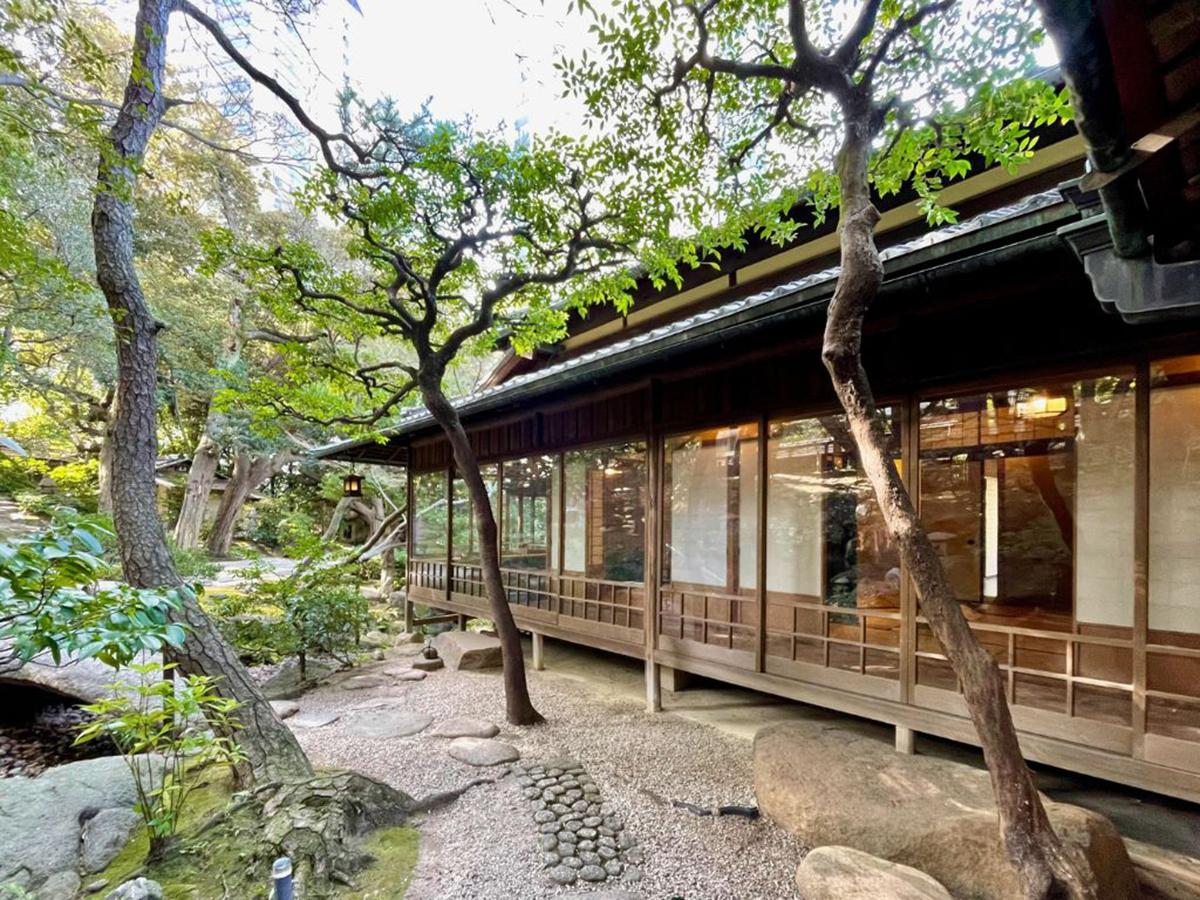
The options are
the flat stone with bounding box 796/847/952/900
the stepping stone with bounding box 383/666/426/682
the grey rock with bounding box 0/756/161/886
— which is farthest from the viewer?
the stepping stone with bounding box 383/666/426/682

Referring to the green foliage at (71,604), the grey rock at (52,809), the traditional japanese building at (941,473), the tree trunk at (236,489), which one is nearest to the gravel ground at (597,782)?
the traditional japanese building at (941,473)

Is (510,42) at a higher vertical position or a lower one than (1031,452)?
higher

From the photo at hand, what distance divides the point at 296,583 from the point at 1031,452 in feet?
27.2

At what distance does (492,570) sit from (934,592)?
145 inches

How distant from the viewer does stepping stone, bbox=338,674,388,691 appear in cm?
615

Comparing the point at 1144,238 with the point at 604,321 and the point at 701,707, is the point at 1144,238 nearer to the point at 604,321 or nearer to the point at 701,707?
the point at 701,707

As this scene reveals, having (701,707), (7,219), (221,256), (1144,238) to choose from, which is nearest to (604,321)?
(221,256)

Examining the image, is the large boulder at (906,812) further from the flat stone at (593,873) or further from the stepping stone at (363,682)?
the stepping stone at (363,682)

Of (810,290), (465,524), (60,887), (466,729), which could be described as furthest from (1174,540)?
(465,524)

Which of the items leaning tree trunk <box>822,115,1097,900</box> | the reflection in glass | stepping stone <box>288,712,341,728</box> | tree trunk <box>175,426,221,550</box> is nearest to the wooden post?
stepping stone <box>288,712,341,728</box>

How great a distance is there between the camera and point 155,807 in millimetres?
3080

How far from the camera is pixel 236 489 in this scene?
17.0 meters

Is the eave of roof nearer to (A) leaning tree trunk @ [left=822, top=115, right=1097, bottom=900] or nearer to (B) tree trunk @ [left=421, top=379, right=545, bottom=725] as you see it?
(A) leaning tree trunk @ [left=822, top=115, right=1097, bottom=900]

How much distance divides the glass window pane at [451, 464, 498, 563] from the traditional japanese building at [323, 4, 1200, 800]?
4.19 feet
